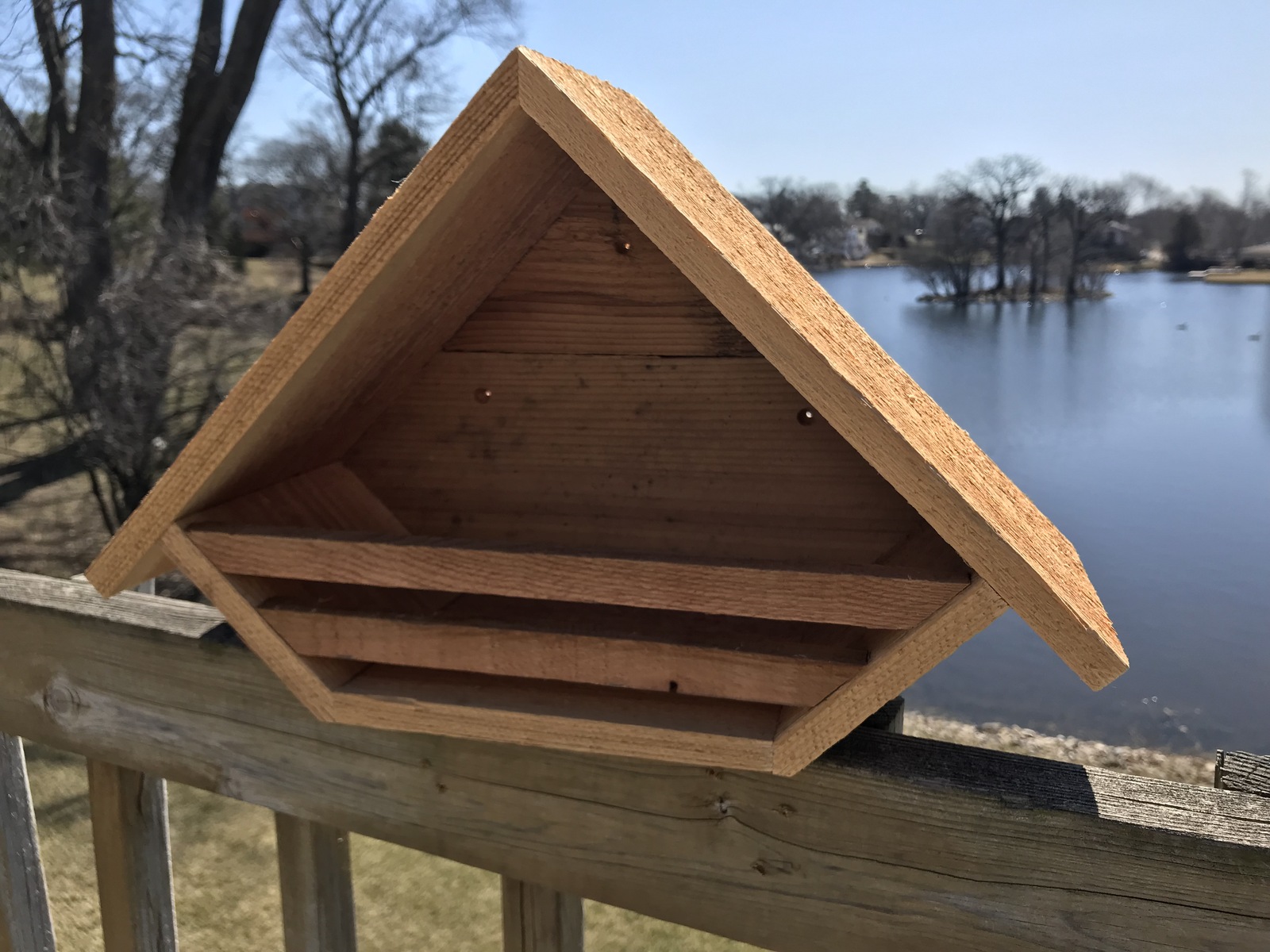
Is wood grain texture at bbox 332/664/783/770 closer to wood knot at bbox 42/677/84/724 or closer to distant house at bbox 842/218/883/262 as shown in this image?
wood knot at bbox 42/677/84/724

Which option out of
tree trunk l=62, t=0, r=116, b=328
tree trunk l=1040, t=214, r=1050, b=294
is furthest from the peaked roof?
tree trunk l=1040, t=214, r=1050, b=294

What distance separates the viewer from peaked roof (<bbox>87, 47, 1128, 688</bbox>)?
0.44m

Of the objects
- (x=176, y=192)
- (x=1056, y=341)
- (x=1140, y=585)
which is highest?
(x=176, y=192)

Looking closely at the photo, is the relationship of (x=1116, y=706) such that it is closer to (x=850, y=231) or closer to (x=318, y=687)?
(x=850, y=231)

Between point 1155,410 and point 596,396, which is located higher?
point 596,396

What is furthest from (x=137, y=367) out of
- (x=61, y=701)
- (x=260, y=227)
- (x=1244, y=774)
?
(x=1244, y=774)

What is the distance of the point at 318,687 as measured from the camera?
0.63 metres

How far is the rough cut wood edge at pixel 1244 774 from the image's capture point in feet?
1.72

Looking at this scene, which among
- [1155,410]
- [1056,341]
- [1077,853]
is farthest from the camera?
[1056,341]

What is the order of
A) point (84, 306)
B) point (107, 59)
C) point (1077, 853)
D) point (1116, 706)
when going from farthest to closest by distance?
point (107, 59), point (84, 306), point (1116, 706), point (1077, 853)

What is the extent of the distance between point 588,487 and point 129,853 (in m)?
0.58

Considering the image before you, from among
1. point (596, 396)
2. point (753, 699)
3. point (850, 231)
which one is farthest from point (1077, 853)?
point (850, 231)

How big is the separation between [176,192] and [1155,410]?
5.92 meters

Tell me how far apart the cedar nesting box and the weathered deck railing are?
2.8 inches
